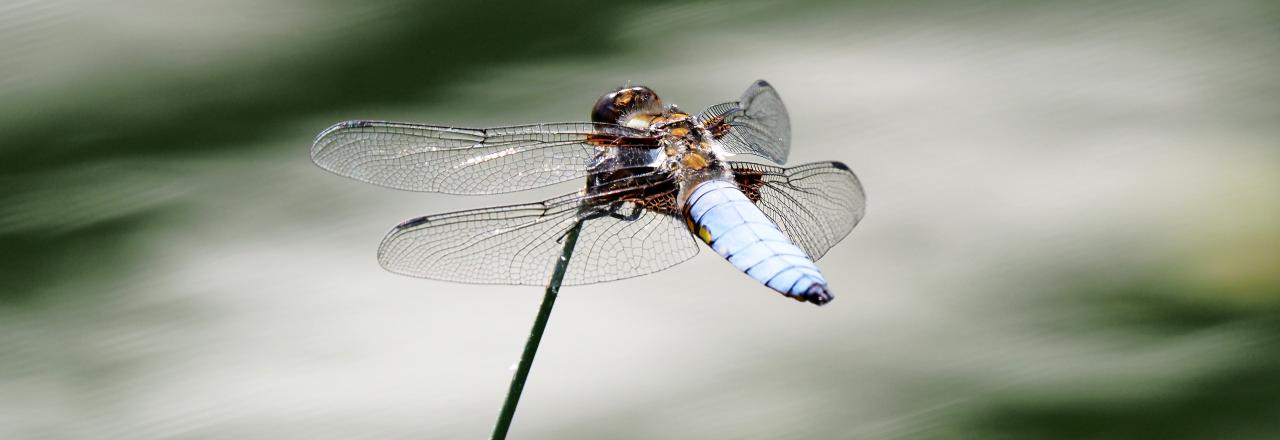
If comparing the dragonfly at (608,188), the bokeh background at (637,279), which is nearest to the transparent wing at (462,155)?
the dragonfly at (608,188)

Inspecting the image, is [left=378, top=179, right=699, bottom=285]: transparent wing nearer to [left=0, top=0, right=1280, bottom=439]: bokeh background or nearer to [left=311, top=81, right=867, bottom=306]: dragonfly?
[left=311, top=81, right=867, bottom=306]: dragonfly

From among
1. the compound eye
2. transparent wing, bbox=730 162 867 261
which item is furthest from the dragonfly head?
Answer: transparent wing, bbox=730 162 867 261

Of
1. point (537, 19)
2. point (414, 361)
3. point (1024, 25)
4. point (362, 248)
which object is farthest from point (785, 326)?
point (1024, 25)

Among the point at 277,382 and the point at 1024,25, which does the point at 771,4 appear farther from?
the point at 277,382

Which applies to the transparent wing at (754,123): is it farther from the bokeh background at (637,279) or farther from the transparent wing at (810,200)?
the bokeh background at (637,279)

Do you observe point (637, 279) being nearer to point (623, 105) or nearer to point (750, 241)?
point (623, 105)

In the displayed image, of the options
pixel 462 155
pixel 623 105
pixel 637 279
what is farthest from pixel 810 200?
pixel 637 279

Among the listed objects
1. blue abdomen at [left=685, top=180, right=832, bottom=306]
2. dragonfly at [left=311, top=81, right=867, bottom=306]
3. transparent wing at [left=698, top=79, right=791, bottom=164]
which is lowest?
blue abdomen at [left=685, top=180, right=832, bottom=306]
